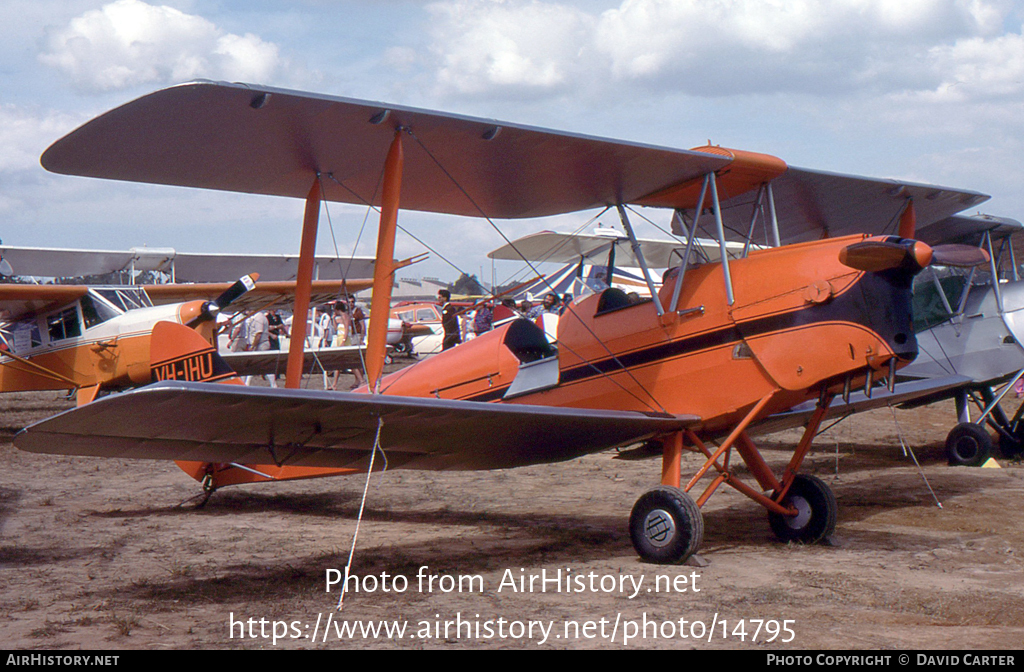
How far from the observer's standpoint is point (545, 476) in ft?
30.7

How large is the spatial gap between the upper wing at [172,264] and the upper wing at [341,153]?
12169 mm

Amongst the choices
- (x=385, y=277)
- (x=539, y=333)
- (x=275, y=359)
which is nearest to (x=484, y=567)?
(x=385, y=277)

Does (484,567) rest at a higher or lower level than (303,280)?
lower

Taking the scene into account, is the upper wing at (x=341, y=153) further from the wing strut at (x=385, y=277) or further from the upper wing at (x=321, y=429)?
the upper wing at (x=321, y=429)

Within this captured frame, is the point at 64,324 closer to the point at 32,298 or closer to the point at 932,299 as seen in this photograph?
the point at 32,298

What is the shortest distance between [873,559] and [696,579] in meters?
1.42

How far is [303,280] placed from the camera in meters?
6.00

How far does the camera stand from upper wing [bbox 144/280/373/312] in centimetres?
1413

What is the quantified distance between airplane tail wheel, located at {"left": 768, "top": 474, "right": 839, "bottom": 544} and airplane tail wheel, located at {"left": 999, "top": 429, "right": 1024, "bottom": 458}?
578 centimetres

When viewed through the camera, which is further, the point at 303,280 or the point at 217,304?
the point at 217,304

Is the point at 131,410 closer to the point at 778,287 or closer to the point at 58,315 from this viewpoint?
the point at 778,287

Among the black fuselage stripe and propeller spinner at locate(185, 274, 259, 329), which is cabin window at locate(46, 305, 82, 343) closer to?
propeller spinner at locate(185, 274, 259, 329)

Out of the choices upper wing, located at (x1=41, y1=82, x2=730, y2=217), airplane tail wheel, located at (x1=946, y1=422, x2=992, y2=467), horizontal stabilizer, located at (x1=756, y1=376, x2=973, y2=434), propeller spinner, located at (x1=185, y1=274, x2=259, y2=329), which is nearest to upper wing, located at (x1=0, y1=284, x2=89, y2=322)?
propeller spinner, located at (x1=185, y1=274, x2=259, y2=329)

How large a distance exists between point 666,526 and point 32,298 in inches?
435
